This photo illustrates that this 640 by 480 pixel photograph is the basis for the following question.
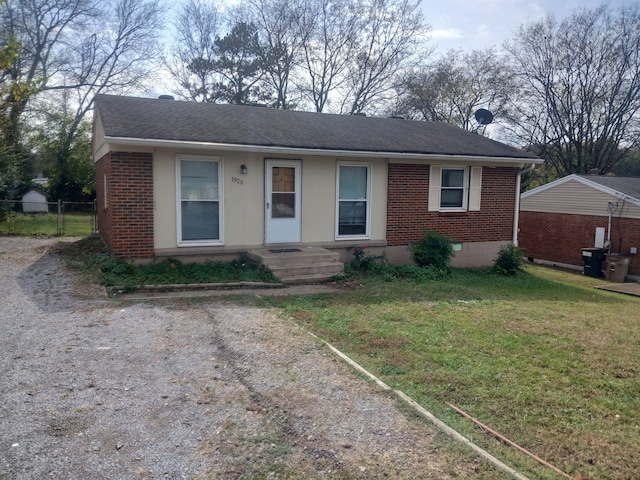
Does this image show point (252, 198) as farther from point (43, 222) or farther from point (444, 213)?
point (43, 222)

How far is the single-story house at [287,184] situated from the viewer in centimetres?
971

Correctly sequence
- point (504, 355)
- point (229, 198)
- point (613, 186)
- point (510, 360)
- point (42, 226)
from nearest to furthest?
point (510, 360)
point (504, 355)
point (229, 198)
point (42, 226)
point (613, 186)

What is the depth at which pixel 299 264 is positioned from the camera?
10.1 m

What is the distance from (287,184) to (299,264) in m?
1.99

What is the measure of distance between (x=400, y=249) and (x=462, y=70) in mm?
23781

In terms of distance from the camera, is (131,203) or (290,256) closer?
(131,203)

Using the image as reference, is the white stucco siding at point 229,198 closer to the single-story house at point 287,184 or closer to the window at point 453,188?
the single-story house at point 287,184

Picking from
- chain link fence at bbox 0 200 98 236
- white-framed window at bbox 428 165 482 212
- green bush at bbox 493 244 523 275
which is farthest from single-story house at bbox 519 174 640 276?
chain link fence at bbox 0 200 98 236

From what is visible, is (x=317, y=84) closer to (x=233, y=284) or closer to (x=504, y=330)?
(x=233, y=284)

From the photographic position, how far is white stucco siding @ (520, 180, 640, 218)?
19156 mm

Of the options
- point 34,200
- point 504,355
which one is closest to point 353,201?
point 504,355

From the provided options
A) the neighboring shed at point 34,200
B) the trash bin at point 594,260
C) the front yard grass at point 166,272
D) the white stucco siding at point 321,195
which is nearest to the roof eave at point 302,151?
the white stucco siding at point 321,195

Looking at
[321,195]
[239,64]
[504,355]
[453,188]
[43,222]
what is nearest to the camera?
[504,355]

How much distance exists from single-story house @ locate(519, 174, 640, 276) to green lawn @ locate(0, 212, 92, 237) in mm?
18406
